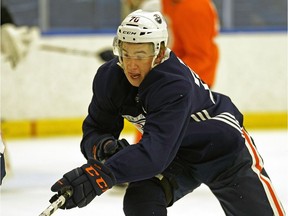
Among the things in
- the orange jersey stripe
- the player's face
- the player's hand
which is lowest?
the orange jersey stripe

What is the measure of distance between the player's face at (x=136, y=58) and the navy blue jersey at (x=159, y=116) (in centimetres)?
3

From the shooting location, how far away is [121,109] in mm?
2830

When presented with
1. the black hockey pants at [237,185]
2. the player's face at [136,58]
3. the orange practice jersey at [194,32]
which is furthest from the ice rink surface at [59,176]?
the player's face at [136,58]

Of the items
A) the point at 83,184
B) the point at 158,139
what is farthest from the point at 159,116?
the point at 83,184

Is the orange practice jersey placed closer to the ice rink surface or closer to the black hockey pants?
the ice rink surface

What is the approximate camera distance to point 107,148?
108 inches

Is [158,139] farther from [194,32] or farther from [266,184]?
[194,32]

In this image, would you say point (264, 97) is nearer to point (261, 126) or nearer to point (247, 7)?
point (261, 126)

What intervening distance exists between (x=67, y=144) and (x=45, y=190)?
1.56m

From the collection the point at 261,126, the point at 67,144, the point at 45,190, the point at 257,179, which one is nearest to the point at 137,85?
the point at 257,179

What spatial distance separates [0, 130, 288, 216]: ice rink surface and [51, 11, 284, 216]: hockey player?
3.96 ft

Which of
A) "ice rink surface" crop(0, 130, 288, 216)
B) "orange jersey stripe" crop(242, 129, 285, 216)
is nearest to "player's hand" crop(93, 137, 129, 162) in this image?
"orange jersey stripe" crop(242, 129, 285, 216)

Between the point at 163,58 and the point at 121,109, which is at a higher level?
the point at 163,58

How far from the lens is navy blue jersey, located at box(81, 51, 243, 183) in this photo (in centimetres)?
255
